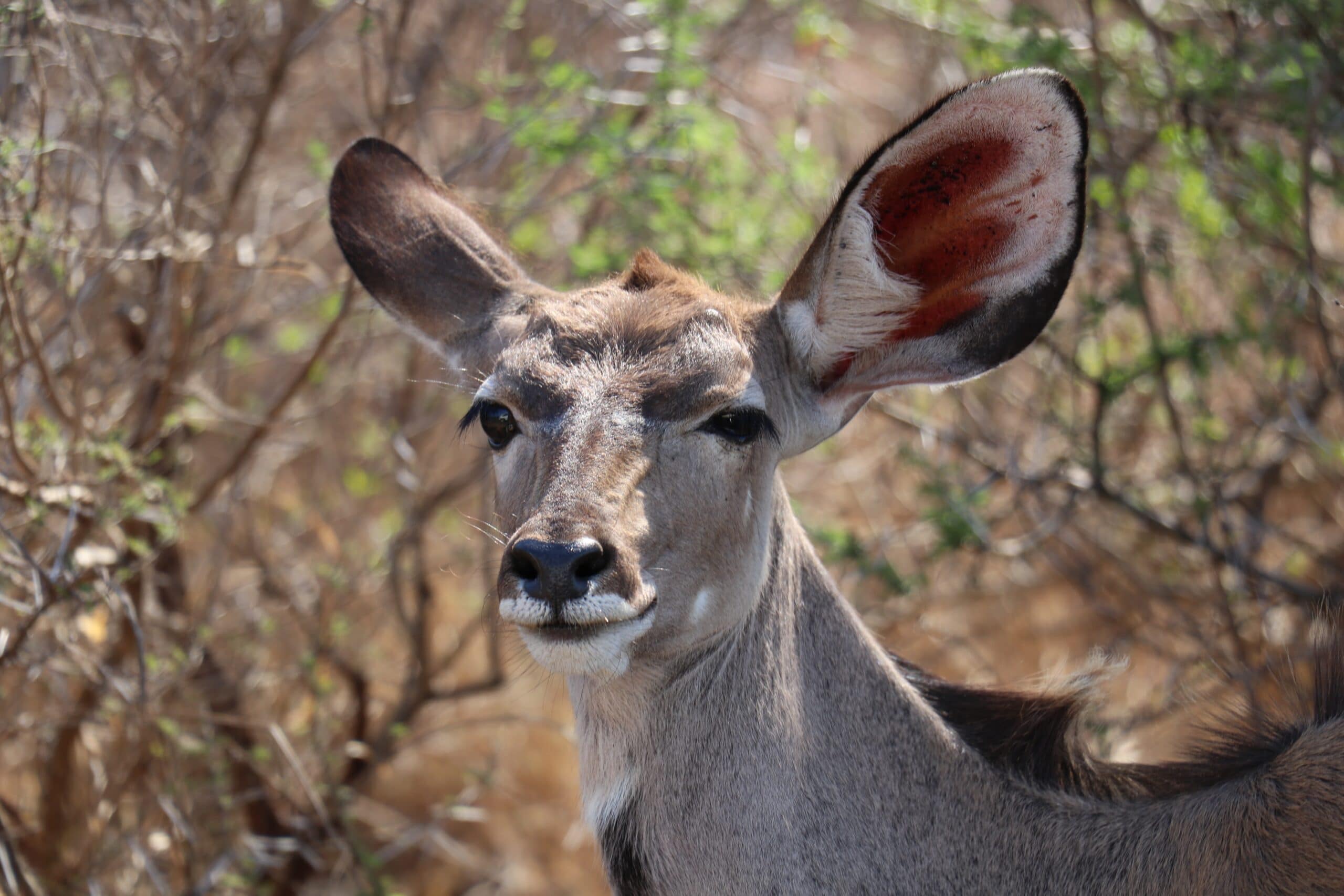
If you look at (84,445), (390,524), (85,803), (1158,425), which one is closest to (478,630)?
(390,524)

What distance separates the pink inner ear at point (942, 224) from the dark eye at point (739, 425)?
1.43 ft

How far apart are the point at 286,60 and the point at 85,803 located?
3109 mm

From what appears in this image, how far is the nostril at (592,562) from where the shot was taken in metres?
2.65

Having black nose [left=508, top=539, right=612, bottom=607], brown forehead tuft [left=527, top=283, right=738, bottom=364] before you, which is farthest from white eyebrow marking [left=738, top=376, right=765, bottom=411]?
black nose [left=508, top=539, right=612, bottom=607]

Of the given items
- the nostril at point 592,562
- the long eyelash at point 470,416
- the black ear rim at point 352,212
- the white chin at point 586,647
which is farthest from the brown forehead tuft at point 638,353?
the black ear rim at point 352,212

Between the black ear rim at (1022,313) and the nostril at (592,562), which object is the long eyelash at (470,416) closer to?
the nostril at (592,562)

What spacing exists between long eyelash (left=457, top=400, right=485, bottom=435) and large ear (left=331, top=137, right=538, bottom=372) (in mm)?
303

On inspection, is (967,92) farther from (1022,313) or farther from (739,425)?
(739,425)

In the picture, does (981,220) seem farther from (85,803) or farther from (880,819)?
(85,803)

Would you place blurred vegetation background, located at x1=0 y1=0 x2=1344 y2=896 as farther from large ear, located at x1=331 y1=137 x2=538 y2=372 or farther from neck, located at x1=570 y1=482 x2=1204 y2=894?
neck, located at x1=570 y1=482 x2=1204 y2=894

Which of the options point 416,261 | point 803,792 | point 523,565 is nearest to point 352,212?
point 416,261

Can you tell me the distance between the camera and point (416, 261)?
374 centimetres

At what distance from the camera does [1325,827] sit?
8.64 feet

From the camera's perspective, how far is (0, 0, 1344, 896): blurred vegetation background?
4.52 meters
